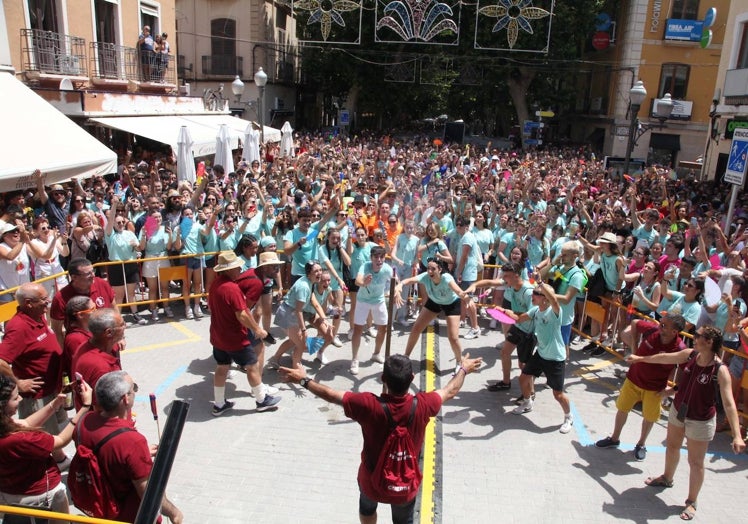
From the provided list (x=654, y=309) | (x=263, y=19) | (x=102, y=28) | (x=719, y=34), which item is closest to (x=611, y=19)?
(x=719, y=34)

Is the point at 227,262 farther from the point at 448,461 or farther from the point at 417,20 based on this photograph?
the point at 417,20

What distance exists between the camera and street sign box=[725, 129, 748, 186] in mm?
9172

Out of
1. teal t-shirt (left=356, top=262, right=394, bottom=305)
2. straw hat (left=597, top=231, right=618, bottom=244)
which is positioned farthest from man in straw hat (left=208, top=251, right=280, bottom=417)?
straw hat (left=597, top=231, right=618, bottom=244)

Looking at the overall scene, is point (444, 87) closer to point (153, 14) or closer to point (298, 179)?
point (153, 14)

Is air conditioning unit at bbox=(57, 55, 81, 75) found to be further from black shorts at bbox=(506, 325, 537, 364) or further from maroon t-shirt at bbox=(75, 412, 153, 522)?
maroon t-shirt at bbox=(75, 412, 153, 522)

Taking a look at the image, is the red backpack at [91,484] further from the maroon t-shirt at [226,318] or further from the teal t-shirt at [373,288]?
the teal t-shirt at [373,288]

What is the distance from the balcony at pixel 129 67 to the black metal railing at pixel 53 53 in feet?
1.87

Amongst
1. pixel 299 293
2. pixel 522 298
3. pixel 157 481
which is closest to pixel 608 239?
pixel 522 298

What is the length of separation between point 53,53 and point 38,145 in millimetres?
4692

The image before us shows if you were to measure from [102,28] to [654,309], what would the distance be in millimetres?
17874

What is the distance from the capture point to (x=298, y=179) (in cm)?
1442

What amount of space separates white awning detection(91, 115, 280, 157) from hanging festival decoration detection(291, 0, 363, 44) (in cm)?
631

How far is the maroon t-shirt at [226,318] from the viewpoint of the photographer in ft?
19.2

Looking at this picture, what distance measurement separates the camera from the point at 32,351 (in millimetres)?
4641
